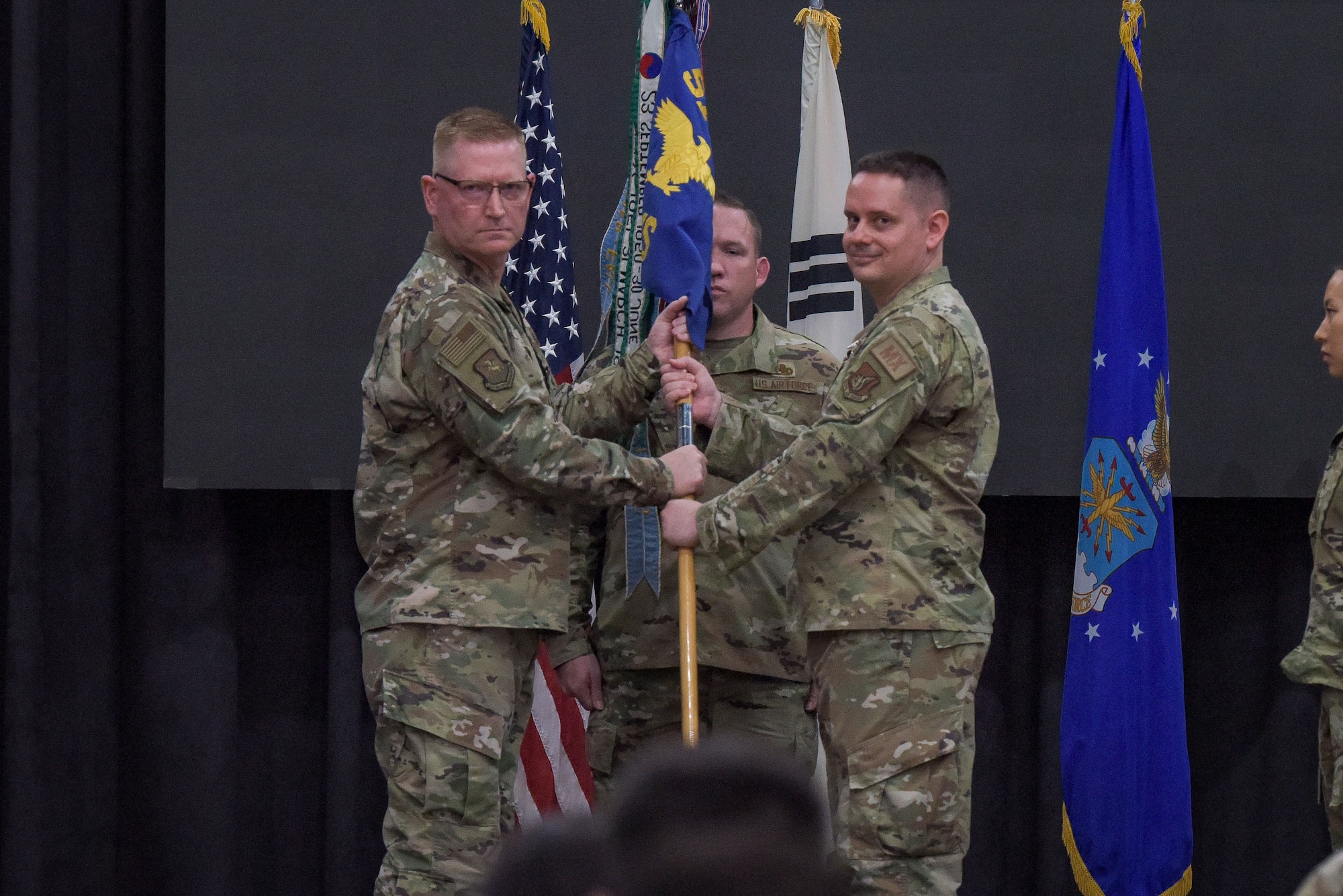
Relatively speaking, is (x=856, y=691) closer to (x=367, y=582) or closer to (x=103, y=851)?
(x=367, y=582)

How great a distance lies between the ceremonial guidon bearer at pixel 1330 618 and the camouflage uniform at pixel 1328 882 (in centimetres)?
251

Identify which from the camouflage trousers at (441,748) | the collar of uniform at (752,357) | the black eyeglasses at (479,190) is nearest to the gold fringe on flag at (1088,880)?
the collar of uniform at (752,357)

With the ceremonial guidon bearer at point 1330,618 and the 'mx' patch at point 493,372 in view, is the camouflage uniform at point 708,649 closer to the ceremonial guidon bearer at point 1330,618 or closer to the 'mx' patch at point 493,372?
the 'mx' patch at point 493,372

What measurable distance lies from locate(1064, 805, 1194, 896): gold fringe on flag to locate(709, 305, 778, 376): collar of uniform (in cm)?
136

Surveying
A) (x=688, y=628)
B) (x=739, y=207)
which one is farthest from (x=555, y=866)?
(x=739, y=207)

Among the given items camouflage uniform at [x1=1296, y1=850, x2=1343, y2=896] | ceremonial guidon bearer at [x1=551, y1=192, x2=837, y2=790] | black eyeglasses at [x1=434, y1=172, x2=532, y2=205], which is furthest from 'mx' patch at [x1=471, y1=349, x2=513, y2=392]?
camouflage uniform at [x1=1296, y1=850, x2=1343, y2=896]

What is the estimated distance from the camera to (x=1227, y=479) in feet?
13.6

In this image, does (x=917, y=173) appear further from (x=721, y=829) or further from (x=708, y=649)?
(x=721, y=829)

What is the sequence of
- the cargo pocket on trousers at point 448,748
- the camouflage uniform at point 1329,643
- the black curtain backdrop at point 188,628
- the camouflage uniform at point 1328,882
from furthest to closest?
the black curtain backdrop at point 188,628 < the camouflage uniform at point 1329,643 < the cargo pocket on trousers at point 448,748 < the camouflage uniform at point 1328,882

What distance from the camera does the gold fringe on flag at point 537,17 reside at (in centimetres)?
386

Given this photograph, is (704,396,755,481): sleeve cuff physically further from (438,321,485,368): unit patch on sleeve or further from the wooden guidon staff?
(438,321,485,368): unit patch on sleeve

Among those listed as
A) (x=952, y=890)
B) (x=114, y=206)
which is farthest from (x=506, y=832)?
(x=114, y=206)

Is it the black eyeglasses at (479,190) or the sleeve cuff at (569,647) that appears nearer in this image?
the black eyeglasses at (479,190)

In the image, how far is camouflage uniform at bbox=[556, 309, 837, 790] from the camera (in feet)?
10.6
